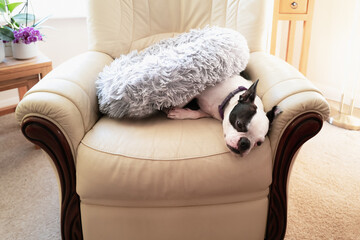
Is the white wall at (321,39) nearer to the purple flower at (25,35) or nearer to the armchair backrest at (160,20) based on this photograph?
the purple flower at (25,35)

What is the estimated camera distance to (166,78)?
4.04 ft

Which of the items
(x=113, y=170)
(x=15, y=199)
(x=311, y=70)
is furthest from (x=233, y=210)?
(x=311, y=70)

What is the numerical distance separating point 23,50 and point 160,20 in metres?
0.75

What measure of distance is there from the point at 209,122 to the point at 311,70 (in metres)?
1.78

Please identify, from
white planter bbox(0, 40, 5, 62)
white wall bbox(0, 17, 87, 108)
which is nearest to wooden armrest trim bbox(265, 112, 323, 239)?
white planter bbox(0, 40, 5, 62)

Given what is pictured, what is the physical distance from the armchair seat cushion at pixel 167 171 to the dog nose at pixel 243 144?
5cm

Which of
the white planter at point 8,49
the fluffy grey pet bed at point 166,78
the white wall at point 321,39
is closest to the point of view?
the fluffy grey pet bed at point 166,78

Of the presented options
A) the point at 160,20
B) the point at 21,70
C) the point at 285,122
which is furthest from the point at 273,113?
the point at 21,70

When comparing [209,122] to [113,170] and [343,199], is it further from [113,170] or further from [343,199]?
[343,199]

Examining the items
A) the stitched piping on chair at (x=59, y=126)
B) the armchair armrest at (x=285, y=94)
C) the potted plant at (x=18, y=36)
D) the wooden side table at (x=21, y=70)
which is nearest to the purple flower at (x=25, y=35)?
the potted plant at (x=18, y=36)

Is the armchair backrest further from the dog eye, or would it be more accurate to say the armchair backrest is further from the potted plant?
the dog eye

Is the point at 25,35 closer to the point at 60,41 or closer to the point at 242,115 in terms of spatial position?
the point at 60,41

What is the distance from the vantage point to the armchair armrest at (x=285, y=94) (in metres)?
1.11

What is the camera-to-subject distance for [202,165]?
109cm
